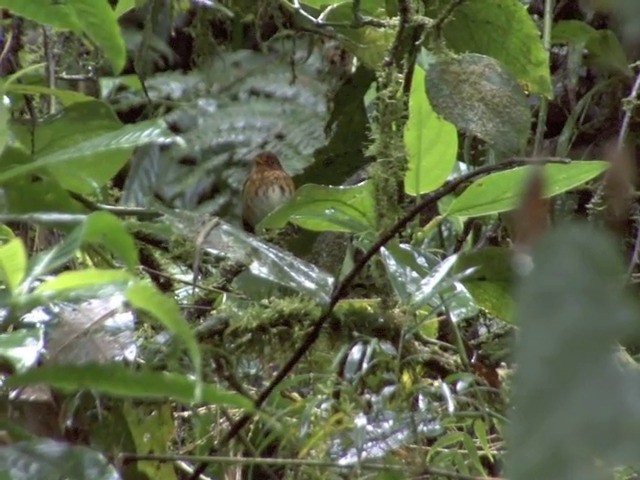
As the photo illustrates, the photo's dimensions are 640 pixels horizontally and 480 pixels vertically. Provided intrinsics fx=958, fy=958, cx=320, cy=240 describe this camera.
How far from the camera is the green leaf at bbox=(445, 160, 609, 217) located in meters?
0.83

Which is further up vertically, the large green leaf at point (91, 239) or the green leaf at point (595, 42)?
the large green leaf at point (91, 239)

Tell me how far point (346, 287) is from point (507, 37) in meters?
0.44

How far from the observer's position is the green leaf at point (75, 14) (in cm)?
80

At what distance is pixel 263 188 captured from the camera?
2453 millimetres

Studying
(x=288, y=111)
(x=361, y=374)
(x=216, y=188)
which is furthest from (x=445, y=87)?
(x=216, y=188)

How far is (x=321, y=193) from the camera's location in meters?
0.97

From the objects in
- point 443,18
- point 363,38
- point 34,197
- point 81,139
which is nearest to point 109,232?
point 34,197

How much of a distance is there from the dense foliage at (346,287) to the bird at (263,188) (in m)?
0.82

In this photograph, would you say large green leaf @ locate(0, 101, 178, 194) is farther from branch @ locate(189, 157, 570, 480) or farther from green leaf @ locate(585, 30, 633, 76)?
green leaf @ locate(585, 30, 633, 76)

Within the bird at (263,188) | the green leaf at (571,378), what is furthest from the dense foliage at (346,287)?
the bird at (263,188)

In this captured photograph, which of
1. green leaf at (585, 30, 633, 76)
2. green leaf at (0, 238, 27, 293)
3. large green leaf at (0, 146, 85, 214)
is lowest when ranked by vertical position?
green leaf at (585, 30, 633, 76)

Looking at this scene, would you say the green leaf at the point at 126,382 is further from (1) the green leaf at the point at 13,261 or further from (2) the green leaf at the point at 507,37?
(2) the green leaf at the point at 507,37

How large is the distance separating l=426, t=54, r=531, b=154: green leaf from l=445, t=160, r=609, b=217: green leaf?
0.07m

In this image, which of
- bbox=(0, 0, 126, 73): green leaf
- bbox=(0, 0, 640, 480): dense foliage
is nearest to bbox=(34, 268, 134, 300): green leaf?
bbox=(0, 0, 640, 480): dense foliage
